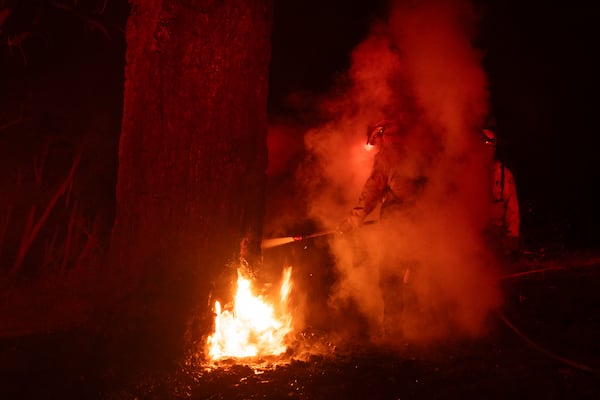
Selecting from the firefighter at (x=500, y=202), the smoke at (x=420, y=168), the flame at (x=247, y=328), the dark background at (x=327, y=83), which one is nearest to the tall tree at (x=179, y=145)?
the flame at (x=247, y=328)

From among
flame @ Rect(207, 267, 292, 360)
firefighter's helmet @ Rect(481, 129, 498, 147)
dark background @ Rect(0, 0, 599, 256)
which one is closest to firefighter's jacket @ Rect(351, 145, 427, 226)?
firefighter's helmet @ Rect(481, 129, 498, 147)

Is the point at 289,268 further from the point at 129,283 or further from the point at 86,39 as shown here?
the point at 86,39

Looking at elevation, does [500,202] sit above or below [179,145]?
below

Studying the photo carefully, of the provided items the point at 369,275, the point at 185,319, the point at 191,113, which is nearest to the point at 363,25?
the point at 369,275

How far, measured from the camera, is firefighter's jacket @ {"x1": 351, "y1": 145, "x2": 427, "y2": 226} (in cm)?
524

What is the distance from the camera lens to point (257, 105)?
4457mm

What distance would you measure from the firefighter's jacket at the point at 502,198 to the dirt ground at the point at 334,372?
138 cm

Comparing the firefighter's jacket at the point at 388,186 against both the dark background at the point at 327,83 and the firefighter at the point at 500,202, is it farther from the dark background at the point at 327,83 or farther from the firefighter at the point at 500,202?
the dark background at the point at 327,83

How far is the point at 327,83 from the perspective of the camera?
8297mm

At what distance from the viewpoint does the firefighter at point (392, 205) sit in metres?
5.24

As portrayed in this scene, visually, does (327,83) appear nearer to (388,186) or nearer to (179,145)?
(388,186)

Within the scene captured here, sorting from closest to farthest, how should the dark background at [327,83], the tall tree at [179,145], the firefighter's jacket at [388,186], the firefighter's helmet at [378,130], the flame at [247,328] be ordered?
the tall tree at [179,145], the flame at [247,328], the firefighter's jacket at [388,186], the firefighter's helmet at [378,130], the dark background at [327,83]

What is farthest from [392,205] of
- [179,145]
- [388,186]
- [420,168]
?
[179,145]

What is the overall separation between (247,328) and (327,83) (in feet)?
16.0
